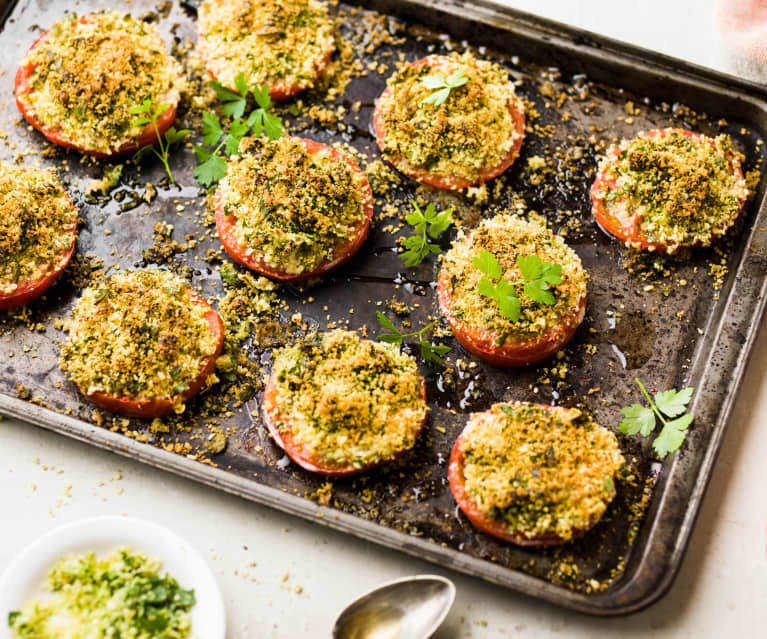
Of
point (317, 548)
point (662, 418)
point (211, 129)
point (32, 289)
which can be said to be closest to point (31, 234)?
point (32, 289)

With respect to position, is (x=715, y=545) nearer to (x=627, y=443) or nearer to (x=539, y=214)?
(x=627, y=443)

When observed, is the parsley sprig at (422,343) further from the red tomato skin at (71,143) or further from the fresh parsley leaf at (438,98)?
the red tomato skin at (71,143)

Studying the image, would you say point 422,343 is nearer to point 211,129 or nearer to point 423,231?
point 423,231

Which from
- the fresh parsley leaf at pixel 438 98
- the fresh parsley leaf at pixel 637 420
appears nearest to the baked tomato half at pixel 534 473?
the fresh parsley leaf at pixel 637 420

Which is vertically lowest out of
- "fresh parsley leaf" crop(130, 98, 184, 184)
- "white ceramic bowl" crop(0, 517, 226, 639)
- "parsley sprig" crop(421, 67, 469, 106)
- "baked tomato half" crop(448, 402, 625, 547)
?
"white ceramic bowl" crop(0, 517, 226, 639)

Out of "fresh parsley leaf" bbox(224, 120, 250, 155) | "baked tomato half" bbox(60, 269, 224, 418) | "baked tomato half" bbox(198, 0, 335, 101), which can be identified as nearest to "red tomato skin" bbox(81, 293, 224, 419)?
"baked tomato half" bbox(60, 269, 224, 418)

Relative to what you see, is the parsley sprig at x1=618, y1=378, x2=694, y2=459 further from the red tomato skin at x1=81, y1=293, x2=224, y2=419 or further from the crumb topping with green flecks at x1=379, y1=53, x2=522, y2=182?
the red tomato skin at x1=81, y1=293, x2=224, y2=419
